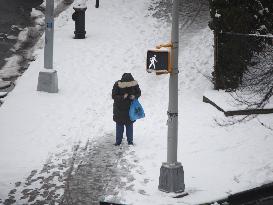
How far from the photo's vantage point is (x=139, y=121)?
12969 millimetres

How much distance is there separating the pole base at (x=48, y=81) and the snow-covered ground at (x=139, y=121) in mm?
203

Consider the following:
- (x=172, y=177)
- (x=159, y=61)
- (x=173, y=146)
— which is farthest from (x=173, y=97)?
(x=172, y=177)

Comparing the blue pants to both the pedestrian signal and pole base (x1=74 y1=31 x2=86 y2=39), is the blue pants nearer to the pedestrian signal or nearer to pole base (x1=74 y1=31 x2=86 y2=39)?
the pedestrian signal

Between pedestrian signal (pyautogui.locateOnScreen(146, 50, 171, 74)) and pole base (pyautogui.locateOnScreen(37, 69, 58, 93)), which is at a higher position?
pedestrian signal (pyautogui.locateOnScreen(146, 50, 171, 74))

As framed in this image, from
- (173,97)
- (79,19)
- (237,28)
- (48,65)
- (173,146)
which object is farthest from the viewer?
(79,19)

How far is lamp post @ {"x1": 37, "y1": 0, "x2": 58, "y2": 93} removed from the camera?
1412 cm

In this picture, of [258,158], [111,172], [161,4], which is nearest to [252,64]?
[258,158]

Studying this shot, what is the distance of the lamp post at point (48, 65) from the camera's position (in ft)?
46.3

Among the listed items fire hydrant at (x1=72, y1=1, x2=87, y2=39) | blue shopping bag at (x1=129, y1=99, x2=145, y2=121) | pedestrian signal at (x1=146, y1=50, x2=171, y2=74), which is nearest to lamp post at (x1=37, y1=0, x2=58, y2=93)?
fire hydrant at (x1=72, y1=1, x2=87, y2=39)

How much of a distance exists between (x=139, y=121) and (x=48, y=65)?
338 cm

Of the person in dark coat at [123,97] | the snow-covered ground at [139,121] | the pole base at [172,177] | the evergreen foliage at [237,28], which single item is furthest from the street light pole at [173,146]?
the evergreen foliage at [237,28]

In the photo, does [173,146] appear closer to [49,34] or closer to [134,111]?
[134,111]

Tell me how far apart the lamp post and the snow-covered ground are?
24cm

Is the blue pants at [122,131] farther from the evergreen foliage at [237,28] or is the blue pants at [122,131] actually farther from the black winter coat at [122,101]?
the evergreen foliage at [237,28]
